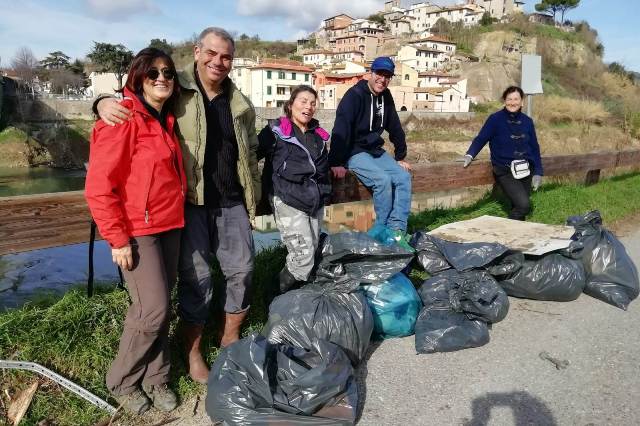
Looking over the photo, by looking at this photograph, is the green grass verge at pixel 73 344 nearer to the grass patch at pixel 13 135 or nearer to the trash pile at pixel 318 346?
the trash pile at pixel 318 346

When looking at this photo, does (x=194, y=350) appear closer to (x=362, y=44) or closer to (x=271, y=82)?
(x=271, y=82)

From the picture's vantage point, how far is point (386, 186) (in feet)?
12.7

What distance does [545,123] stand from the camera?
115 ft

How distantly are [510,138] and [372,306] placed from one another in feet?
10.9

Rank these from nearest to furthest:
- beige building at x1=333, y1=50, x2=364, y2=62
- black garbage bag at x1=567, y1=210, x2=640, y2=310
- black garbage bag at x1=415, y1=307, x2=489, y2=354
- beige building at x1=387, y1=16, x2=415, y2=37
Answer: black garbage bag at x1=415, y1=307, x2=489, y2=354, black garbage bag at x1=567, y1=210, x2=640, y2=310, beige building at x1=333, y1=50, x2=364, y2=62, beige building at x1=387, y1=16, x2=415, y2=37

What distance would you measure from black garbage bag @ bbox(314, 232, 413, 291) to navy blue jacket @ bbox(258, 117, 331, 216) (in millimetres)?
342

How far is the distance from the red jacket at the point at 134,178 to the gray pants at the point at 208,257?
26 cm

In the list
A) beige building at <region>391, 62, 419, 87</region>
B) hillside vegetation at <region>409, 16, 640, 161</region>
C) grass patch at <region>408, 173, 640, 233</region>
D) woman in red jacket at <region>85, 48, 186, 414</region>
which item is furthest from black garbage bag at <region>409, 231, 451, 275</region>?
beige building at <region>391, 62, 419, 87</region>

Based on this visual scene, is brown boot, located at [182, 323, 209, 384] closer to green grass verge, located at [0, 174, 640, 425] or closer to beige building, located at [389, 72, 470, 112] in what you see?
green grass verge, located at [0, 174, 640, 425]

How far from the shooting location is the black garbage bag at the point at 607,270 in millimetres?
3818

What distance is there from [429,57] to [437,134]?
130 feet

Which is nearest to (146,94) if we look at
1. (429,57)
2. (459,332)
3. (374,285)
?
(374,285)

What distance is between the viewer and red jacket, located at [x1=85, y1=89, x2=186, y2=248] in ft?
6.69

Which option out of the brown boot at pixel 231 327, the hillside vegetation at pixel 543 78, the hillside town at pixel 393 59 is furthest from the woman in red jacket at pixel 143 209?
the hillside town at pixel 393 59
